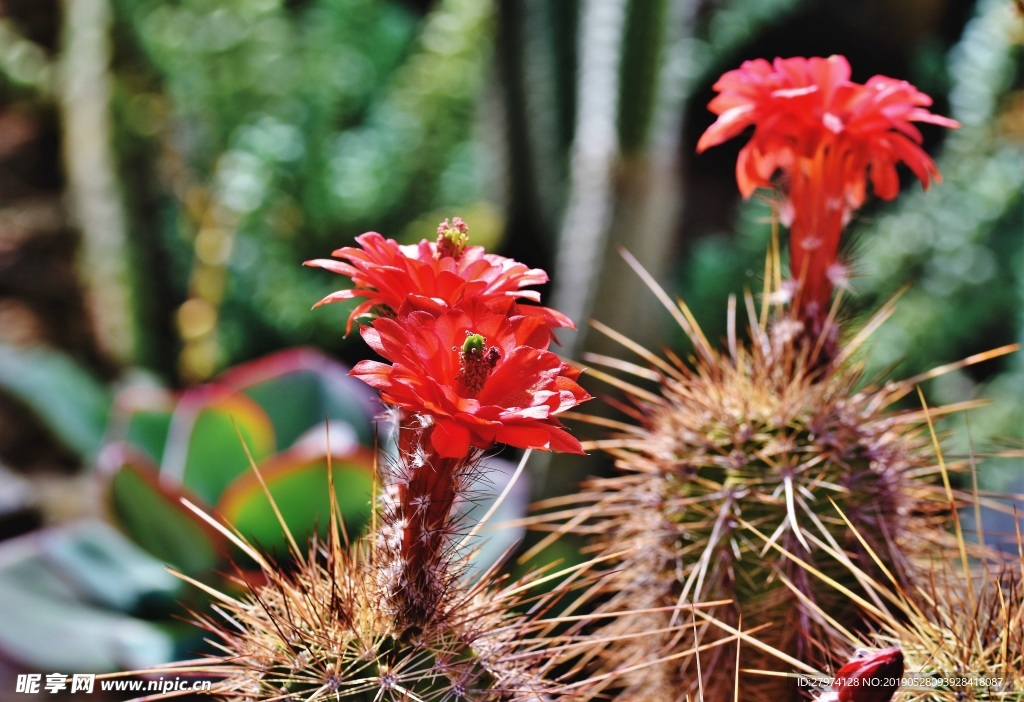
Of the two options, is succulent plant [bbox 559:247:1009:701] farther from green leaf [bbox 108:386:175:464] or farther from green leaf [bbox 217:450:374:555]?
green leaf [bbox 108:386:175:464]

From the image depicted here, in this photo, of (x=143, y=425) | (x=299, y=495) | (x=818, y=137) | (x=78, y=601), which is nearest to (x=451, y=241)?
(x=818, y=137)

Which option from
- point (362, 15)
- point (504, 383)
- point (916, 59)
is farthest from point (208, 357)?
point (916, 59)

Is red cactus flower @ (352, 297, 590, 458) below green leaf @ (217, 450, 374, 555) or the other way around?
the other way around

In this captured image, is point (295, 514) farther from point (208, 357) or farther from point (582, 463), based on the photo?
point (208, 357)

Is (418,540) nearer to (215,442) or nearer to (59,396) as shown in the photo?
(215,442)

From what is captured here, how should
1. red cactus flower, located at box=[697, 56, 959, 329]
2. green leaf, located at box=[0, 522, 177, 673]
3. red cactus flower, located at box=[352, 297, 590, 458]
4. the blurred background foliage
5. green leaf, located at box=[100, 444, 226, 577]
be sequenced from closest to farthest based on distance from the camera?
red cactus flower, located at box=[352, 297, 590, 458], red cactus flower, located at box=[697, 56, 959, 329], green leaf, located at box=[0, 522, 177, 673], green leaf, located at box=[100, 444, 226, 577], the blurred background foliage

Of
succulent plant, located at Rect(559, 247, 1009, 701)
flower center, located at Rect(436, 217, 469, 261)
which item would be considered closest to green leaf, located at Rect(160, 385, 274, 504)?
succulent plant, located at Rect(559, 247, 1009, 701)
